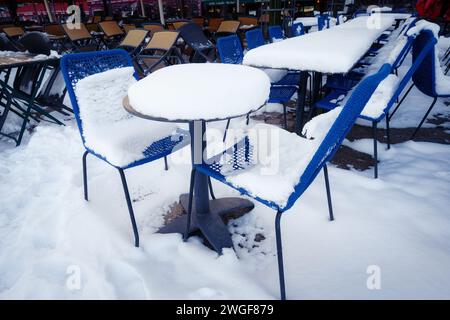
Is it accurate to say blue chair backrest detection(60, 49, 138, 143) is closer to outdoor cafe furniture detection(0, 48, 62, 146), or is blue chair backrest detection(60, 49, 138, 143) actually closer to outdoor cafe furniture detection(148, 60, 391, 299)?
outdoor cafe furniture detection(148, 60, 391, 299)

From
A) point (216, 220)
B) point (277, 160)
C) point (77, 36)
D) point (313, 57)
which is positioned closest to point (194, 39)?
point (77, 36)

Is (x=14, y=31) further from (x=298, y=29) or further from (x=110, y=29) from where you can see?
(x=298, y=29)

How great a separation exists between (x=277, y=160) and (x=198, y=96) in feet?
1.74

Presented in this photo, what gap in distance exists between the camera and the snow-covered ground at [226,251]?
4.63 feet

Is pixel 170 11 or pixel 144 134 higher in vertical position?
pixel 170 11

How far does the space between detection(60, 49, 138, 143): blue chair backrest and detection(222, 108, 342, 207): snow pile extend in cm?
104

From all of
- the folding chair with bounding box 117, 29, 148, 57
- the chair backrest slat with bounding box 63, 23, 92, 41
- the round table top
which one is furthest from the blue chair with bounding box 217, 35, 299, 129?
the chair backrest slat with bounding box 63, 23, 92, 41

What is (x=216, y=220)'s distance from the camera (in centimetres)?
182

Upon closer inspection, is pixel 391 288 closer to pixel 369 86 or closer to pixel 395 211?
pixel 395 211

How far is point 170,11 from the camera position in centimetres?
1866

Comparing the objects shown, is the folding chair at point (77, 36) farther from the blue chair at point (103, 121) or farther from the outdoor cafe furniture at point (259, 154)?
the outdoor cafe furniture at point (259, 154)

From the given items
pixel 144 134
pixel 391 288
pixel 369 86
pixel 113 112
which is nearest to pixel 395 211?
pixel 391 288

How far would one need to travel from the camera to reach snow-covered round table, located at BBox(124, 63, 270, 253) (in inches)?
44.7
